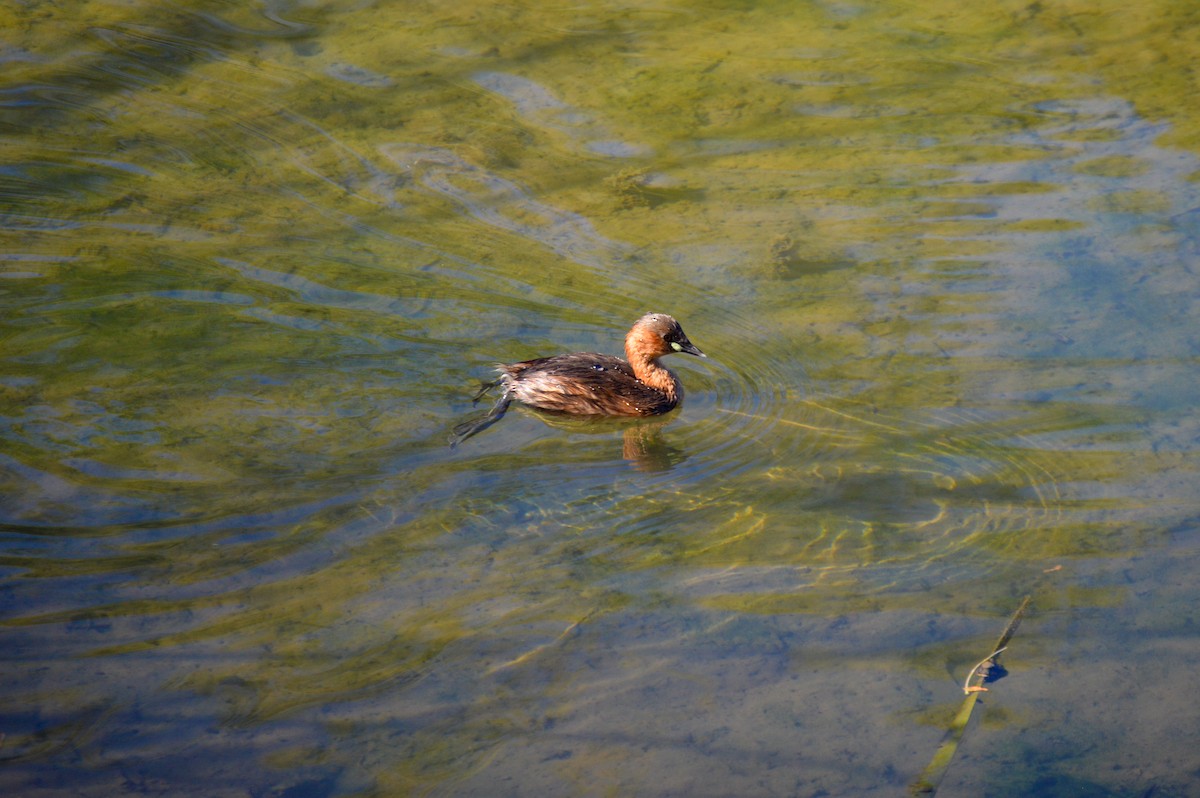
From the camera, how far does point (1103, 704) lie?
5.01 meters

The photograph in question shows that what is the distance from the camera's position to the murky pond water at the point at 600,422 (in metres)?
4.88

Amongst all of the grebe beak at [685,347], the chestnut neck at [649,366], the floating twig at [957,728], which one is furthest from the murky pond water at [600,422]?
the grebe beak at [685,347]

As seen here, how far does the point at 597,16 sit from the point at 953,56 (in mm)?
3147

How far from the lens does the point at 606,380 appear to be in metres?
7.21

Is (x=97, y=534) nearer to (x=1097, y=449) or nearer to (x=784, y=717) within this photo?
(x=784, y=717)

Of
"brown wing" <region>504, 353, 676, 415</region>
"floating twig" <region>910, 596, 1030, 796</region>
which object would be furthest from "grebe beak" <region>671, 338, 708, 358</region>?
"floating twig" <region>910, 596, 1030, 796</region>

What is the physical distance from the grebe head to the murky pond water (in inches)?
14.1

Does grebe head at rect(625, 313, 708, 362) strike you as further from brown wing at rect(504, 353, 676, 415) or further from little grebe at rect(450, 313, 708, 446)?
brown wing at rect(504, 353, 676, 415)

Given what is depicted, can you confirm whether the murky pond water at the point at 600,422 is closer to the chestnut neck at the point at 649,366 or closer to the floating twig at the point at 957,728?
the floating twig at the point at 957,728

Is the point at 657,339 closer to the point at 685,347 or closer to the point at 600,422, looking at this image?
the point at 685,347

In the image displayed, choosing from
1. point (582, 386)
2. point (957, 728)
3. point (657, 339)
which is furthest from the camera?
point (657, 339)

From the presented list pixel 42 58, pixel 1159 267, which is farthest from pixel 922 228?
pixel 42 58

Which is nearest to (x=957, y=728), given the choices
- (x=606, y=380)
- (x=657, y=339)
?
(x=606, y=380)

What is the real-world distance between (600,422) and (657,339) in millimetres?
571
